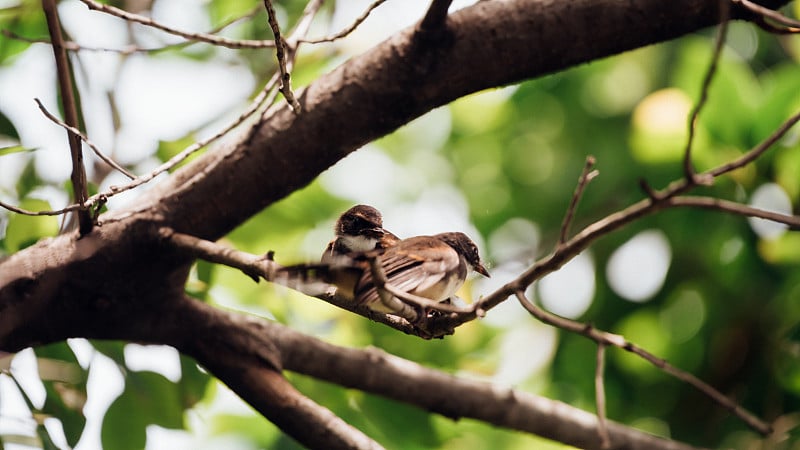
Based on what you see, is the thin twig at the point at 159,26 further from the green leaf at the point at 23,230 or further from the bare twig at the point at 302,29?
the green leaf at the point at 23,230

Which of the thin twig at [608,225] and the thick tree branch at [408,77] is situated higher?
the thick tree branch at [408,77]

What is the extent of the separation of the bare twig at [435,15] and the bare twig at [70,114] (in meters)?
1.08

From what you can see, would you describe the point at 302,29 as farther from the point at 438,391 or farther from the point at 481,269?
the point at 438,391

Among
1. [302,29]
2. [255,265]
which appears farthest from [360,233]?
[255,265]

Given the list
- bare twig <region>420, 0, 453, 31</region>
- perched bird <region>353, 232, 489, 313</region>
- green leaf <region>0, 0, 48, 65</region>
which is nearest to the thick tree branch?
bare twig <region>420, 0, 453, 31</region>

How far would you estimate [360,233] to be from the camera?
3139 millimetres

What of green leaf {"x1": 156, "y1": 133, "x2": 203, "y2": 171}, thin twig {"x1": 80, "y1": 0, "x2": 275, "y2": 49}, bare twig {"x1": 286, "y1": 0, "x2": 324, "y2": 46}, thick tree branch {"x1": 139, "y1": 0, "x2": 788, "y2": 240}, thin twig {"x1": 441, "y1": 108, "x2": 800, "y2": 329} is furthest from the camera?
green leaf {"x1": 156, "y1": 133, "x2": 203, "y2": 171}

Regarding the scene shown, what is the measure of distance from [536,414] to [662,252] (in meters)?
2.54

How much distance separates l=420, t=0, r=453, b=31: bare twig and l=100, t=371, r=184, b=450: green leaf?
1645 millimetres

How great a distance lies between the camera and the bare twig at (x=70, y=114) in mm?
2438

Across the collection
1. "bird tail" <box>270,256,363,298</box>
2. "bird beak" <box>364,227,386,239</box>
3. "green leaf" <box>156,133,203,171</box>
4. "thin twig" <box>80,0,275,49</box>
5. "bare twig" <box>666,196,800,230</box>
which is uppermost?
"thin twig" <box>80,0,275,49</box>

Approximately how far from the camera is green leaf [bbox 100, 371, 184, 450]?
10.5 feet

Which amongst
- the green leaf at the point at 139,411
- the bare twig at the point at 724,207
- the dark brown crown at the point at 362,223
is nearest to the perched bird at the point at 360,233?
the dark brown crown at the point at 362,223

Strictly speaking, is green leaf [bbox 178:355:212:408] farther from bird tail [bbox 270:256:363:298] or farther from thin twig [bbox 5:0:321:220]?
bird tail [bbox 270:256:363:298]
